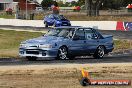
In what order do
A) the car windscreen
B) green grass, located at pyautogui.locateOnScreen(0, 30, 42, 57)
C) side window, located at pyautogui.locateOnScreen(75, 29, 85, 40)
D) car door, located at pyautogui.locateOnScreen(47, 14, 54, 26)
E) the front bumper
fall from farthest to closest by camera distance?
1. car door, located at pyautogui.locateOnScreen(47, 14, 54, 26)
2. green grass, located at pyautogui.locateOnScreen(0, 30, 42, 57)
3. side window, located at pyautogui.locateOnScreen(75, 29, 85, 40)
4. the car windscreen
5. the front bumper

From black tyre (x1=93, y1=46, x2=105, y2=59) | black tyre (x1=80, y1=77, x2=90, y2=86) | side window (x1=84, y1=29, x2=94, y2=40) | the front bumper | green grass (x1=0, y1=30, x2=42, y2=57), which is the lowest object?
green grass (x1=0, y1=30, x2=42, y2=57)

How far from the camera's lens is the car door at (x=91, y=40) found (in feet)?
63.1

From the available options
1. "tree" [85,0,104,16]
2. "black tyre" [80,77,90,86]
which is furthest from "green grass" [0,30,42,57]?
"tree" [85,0,104,16]

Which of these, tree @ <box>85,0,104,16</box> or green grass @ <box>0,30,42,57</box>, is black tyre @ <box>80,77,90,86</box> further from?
tree @ <box>85,0,104,16</box>

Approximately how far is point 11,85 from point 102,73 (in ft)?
11.5

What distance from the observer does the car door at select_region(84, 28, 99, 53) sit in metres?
19.2

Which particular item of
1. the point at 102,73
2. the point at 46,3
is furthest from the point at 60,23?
the point at 46,3

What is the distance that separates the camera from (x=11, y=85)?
11.0 m

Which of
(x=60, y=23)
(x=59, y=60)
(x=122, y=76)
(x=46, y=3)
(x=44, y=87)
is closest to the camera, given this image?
(x=44, y=87)

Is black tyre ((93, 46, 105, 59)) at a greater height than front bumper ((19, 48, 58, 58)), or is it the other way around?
front bumper ((19, 48, 58, 58))

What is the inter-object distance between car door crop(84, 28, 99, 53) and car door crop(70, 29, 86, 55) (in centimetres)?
20

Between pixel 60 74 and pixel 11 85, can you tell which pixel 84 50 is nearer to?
pixel 60 74

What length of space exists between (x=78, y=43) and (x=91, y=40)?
0.71 meters

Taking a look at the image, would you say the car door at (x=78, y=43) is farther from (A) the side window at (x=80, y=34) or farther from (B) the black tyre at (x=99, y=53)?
(B) the black tyre at (x=99, y=53)
